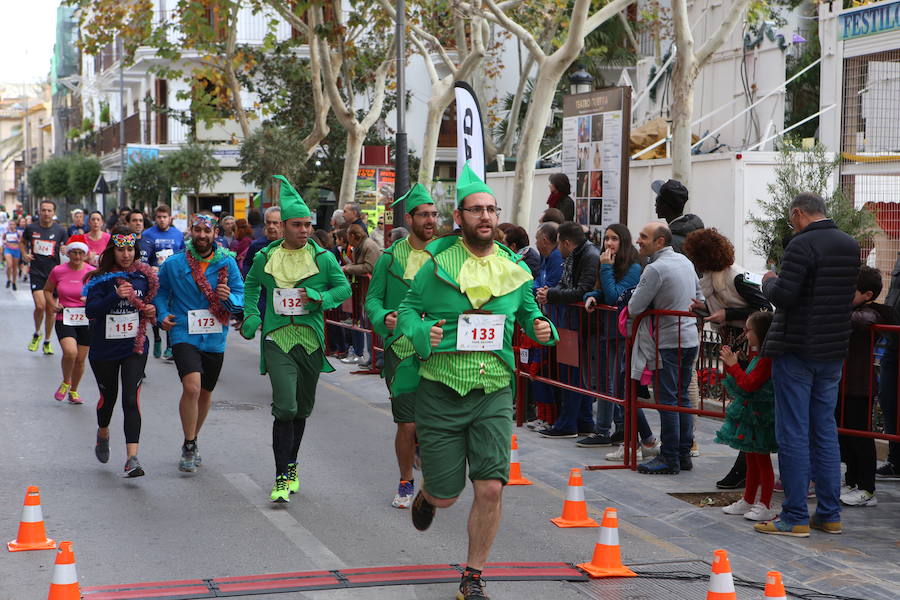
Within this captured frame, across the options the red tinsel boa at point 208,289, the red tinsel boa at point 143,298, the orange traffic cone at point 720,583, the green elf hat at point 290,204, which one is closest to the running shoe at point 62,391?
the red tinsel boa at point 143,298

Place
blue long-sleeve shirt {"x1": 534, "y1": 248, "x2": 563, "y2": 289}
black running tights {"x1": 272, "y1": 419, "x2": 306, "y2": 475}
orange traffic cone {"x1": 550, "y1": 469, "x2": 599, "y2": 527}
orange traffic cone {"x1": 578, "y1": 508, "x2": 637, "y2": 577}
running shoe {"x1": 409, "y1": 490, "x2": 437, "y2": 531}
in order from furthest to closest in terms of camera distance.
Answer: blue long-sleeve shirt {"x1": 534, "y1": 248, "x2": 563, "y2": 289}
black running tights {"x1": 272, "y1": 419, "x2": 306, "y2": 475}
orange traffic cone {"x1": 550, "y1": 469, "x2": 599, "y2": 527}
orange traffic cone {"x1": 578, "y1": 508, "x2": 637, "y2": 577}
running shoe {"x1": 409, "y1": 490, "x2": 437, "y2": 531}

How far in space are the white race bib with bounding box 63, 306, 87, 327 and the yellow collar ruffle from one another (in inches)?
202

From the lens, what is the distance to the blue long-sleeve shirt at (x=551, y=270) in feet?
35.3

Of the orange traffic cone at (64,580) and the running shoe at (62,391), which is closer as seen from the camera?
the orange traffic cone at (64,580)

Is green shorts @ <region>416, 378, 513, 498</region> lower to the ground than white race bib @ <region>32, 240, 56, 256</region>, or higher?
lower

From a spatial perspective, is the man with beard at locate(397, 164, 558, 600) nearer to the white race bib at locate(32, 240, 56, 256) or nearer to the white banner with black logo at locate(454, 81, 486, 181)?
the white banner with black logo at locate(454, 81, 486, 181)

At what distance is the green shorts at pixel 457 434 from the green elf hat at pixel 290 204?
98.8 inches

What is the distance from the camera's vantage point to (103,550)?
671cm

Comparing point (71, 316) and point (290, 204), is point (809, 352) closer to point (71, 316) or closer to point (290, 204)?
point (290, 204)

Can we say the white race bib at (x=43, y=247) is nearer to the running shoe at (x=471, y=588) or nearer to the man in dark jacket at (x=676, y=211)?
the man in dark jacket at (x=676, y=211)

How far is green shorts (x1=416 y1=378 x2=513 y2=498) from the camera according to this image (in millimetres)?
5871

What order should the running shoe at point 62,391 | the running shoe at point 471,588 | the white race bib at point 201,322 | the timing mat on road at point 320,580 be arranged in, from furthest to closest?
the running shoe at point 62,391 < the white race bib at point 201,322 < the timing mat on road at point 320,580 < the running shoe at point 471,588

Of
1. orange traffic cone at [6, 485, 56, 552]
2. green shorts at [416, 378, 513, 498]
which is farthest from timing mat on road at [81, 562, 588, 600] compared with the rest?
orange traffic cone at [6, 485, 56, 552]

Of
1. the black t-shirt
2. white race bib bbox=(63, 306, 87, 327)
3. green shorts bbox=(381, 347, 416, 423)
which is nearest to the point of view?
green shorts bbox=(381, 347, 416, 423)
